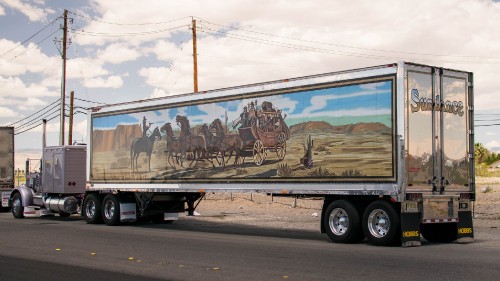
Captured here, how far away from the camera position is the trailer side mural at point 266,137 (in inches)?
626

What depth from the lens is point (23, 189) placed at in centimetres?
2803

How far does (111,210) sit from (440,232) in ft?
37.6

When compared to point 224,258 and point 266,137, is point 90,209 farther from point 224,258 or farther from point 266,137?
point 224,258

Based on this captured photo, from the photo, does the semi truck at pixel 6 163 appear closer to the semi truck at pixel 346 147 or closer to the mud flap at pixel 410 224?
the semi truck at pixel 346 147

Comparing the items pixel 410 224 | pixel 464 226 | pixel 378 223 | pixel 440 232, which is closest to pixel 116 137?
pixel 378 223

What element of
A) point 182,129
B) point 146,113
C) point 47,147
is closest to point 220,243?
point 182,129

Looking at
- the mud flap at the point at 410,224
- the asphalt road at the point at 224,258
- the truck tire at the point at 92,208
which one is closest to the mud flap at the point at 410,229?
the mud flap at the point at 410,224

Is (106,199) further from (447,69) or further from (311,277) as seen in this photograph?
(311,277)

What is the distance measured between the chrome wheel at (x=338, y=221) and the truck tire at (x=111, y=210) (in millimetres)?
9088

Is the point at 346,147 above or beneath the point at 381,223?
above

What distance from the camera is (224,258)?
13.2m

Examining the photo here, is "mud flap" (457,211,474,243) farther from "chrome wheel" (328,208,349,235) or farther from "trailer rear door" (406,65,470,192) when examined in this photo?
"chrome wheel" (328,208,349,235)

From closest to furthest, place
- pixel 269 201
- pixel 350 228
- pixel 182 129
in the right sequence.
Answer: pixel 350 228
pixel 182 129
pixel 269 201

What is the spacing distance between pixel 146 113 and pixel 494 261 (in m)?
12.9
